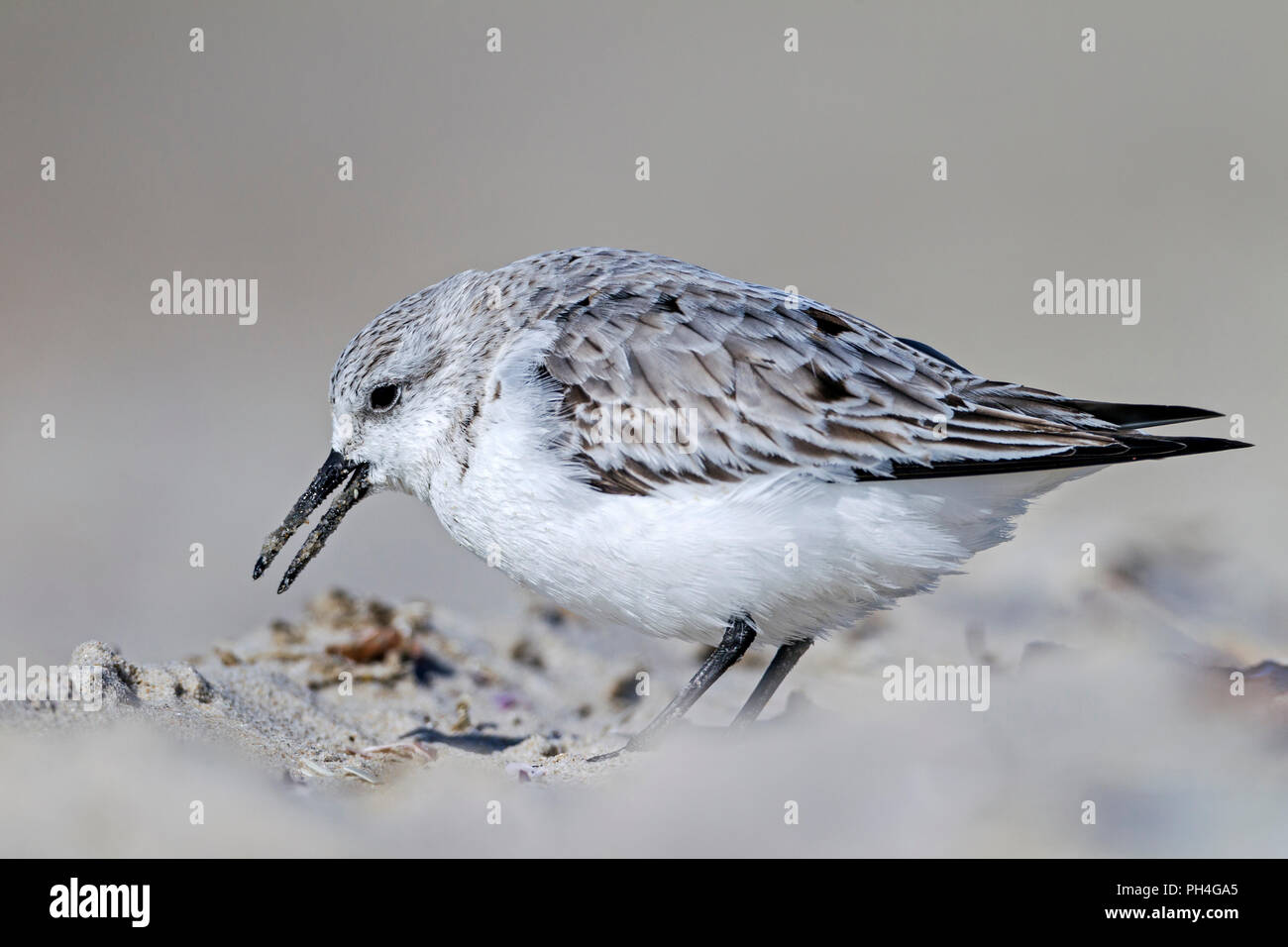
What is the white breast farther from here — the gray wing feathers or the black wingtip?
the black wingtip

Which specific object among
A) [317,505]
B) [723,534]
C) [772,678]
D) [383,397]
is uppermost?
[383,397]

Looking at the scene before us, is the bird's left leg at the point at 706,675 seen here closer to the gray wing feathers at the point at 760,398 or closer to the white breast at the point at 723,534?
the white breast at the point at 723,534

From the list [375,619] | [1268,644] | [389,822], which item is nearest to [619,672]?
[375,619]

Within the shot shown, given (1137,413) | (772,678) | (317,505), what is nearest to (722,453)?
(772,678)

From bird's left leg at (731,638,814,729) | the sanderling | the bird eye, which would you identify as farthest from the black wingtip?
the bird eye

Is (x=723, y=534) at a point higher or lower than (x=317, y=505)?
lower

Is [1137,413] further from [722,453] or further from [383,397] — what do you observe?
[383,397]
